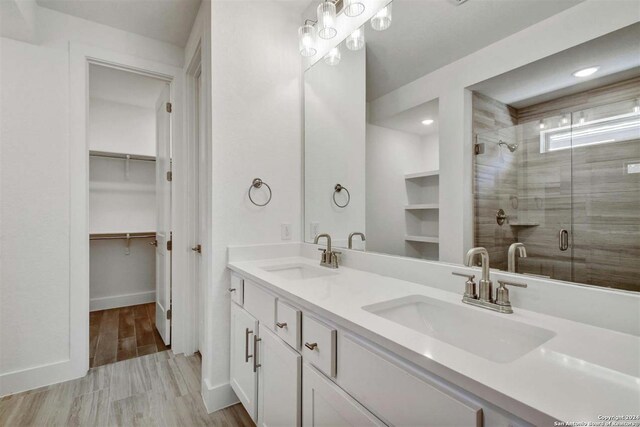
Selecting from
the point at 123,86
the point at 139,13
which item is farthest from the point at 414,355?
the point at 123,86

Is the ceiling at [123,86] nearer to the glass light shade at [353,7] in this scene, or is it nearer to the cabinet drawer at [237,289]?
the glass light shade at [353,7]

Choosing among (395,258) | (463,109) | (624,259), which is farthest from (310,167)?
(624,259)

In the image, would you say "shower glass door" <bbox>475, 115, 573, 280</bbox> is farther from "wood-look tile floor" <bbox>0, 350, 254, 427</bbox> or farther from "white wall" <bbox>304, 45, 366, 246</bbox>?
"wood-look tile floor" <bbox>0, 350, 254, 427</bbox>

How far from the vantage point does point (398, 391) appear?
68 centimetres

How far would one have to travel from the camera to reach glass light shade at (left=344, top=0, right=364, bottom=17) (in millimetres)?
1605

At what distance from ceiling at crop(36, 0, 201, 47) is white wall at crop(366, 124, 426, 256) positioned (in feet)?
5.29

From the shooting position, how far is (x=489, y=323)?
876mm

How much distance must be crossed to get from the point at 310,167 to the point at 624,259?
5.21 ft

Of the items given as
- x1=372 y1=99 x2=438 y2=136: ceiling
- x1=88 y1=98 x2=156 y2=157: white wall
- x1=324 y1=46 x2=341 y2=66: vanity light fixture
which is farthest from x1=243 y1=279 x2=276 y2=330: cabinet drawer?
x1=88 y1=98 x2=156 y2=157: white wall

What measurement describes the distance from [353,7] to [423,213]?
121 cm

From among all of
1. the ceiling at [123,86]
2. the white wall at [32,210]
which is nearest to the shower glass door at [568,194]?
the white wall at [32,210]

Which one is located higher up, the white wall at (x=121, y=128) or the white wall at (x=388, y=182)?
the white wall at (x=121, y=128)

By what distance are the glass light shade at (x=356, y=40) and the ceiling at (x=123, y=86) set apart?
74.5 inches

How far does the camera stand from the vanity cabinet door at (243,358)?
4.66 feet
